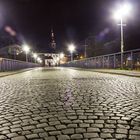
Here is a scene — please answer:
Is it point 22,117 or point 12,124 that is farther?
point 22,117

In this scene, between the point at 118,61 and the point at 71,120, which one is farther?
the point at 118,61

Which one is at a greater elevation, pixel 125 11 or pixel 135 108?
pixel 125 11

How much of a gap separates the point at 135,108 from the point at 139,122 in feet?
4.93

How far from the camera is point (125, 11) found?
28.3 metres

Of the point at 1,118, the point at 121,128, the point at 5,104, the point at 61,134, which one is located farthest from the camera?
the point at 5,104

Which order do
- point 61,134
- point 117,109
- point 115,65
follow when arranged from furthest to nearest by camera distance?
point 115,65
point 117,109
point 61,134

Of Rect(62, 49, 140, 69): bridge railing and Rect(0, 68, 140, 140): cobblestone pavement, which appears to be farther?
Rect(62, 49, 140, 69): bridge railing

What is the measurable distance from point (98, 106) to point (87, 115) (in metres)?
1.16

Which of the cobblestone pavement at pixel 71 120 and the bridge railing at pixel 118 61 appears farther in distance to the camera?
the bridge railing at pixel 118 61

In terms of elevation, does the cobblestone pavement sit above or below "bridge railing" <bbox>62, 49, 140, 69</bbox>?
below

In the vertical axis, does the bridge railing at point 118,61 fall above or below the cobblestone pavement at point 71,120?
above

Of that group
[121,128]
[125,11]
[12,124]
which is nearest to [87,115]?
[121,128]

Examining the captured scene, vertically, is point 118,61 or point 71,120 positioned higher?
point 118,61

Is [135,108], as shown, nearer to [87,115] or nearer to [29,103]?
[87,115]
